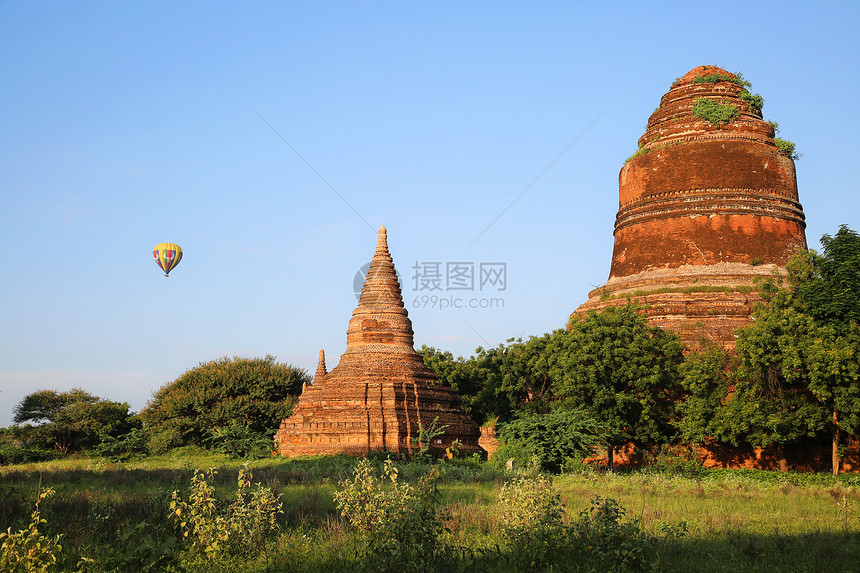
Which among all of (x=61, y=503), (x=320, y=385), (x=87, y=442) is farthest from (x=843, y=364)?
(x=87, y=442)

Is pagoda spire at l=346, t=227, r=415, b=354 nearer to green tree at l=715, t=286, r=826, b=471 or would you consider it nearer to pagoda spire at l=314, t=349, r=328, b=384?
pagoda spire at l=314, t=349, r=328, b=384

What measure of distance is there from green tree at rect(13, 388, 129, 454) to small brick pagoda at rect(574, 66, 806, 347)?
84.1ft

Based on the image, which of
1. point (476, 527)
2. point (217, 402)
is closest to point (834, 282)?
point (476, 527)

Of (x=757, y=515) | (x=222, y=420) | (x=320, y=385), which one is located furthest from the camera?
(x=222, y=420)

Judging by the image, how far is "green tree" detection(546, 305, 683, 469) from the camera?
20.1 m

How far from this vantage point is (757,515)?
38.8 ft

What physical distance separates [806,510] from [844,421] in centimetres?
593

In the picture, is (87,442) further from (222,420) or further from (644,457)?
(644,457)

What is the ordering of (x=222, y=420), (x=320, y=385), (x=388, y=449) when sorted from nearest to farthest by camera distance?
(x=388, y=449), (x=320, y=385), (x=222, y=420)

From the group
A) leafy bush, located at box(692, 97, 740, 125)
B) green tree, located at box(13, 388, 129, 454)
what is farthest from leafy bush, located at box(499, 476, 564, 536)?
green tree, located at box(13, 388, 129, 454)

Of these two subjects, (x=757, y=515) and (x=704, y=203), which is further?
(x=704, y=203)

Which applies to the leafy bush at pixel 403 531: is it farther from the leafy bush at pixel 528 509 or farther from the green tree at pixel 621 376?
the green tree at pixel 621 376

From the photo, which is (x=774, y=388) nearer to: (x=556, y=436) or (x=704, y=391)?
(x=704, y=391)

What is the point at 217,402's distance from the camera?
3778 centimetres
